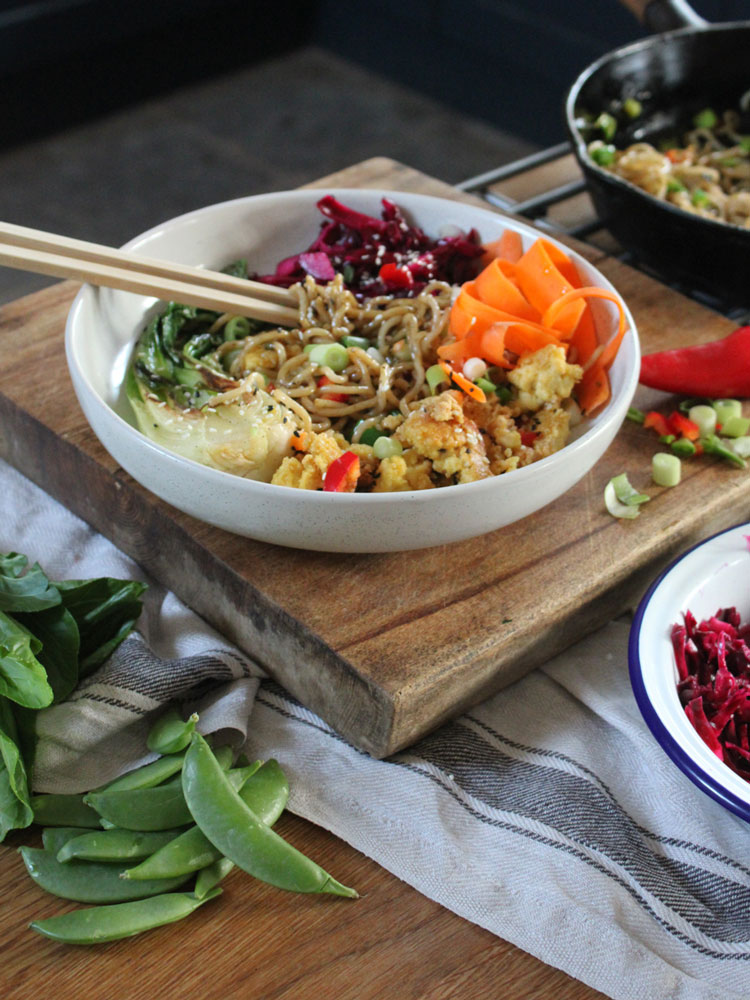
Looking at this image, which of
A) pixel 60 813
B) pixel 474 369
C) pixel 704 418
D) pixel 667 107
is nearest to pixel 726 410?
pixel 704 418

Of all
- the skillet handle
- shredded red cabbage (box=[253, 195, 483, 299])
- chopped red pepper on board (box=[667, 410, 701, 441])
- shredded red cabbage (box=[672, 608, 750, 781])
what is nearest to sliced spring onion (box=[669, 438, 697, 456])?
chopped red pepper on board (box=[667, 410, 701, 441])

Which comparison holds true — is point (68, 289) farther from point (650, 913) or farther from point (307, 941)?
point (650, 913)

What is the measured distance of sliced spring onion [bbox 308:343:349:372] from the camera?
1536mm

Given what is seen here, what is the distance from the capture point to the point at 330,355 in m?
1.54

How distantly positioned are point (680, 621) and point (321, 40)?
5.42 m

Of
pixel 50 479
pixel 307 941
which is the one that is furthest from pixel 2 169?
pixel 307 941

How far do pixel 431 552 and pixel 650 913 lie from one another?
1.65ft

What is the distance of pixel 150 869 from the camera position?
111 cm

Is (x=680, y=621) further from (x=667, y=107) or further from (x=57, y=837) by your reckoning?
(x=667, y=107)

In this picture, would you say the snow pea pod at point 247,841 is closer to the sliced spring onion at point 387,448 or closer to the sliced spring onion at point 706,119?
the sliced spring onion at point 387,448

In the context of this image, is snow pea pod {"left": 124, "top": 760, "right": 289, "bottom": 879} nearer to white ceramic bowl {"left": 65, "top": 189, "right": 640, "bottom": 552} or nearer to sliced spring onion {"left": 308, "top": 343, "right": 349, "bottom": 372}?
white ceramic bowl {"left": 65, "top": 189, "right": 640, "bottom": 552}

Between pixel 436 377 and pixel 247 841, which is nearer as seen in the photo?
pixel 247 841

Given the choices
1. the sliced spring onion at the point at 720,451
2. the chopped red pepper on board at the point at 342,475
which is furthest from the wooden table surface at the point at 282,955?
the sliced spring onion at the point at 720,451

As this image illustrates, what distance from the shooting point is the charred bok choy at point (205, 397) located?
131 centimetres
